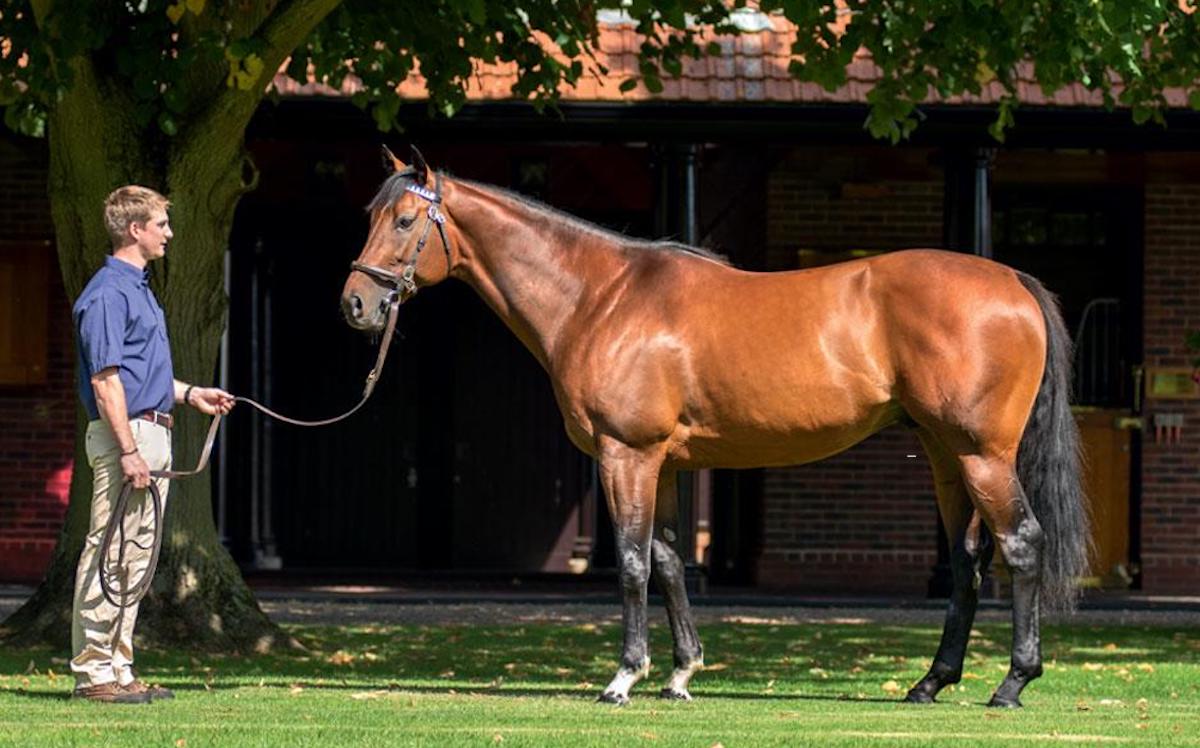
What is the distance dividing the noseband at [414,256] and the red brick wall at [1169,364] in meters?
10.2

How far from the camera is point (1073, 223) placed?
19.6 m

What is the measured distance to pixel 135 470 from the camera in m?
9.29

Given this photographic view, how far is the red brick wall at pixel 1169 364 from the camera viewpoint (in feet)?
63.3

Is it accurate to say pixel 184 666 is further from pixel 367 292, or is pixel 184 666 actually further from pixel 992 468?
pixel 992 468

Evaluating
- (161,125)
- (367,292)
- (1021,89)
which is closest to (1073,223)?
(1021,89)

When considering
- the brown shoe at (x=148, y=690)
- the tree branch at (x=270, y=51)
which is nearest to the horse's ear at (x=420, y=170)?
the tree branch at (x=270, y=51)

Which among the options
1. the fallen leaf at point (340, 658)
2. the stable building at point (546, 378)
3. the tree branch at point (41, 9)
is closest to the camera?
the tree branch at point (41, 9)

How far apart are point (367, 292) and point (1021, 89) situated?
28.0 ft

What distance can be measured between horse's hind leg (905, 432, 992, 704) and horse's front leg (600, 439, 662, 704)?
4.08 ft

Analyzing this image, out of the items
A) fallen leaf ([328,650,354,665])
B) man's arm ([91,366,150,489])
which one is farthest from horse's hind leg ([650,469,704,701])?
fallen leaf ([328,650,354,665])

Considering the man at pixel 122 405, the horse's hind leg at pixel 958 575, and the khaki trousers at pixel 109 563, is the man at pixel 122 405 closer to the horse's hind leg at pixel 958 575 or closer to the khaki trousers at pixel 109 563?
the khaki trousers at pixel 109 563

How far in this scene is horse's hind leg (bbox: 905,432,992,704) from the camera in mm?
10422

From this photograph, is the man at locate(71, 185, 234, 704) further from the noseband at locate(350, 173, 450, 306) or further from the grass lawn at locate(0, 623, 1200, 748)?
the noseband at locate(350, 173, 450, 306)

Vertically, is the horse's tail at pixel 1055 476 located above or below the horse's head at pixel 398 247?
below
